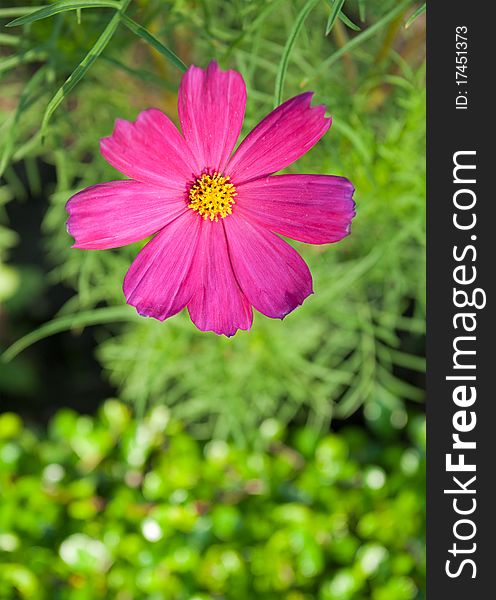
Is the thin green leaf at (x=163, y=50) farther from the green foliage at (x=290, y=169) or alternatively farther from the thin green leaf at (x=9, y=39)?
the thin green leaf at (x=9, y=39)

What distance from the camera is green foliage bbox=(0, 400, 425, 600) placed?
806 millimetres

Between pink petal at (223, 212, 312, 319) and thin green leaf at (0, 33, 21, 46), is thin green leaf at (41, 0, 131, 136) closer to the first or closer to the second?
pink petal at (223, 212, 312, 319)

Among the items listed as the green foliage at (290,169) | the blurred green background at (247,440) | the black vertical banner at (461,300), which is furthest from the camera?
the blurred green background at (247,440)

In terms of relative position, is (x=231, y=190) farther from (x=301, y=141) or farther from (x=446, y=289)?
(x=446, y=289)

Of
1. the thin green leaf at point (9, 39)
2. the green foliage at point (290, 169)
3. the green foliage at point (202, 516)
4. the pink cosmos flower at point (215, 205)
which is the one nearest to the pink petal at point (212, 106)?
the pink cosmos flower at point (215, 205)

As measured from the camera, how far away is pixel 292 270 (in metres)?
0.34

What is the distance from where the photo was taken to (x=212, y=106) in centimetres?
31

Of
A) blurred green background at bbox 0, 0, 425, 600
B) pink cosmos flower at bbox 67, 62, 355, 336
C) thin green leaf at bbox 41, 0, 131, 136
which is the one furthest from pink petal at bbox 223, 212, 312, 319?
blurred green background at bbox 0, 0, 425, 600

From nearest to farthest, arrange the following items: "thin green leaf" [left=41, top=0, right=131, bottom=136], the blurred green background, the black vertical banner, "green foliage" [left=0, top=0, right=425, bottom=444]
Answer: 1. "thin green leaf" [left=41, top=0, right=131, bottom=136]
2. the black vertical banner
3. "green foliage" [left=0, top=0, right=425, bottom=444]
4. the blurred green background

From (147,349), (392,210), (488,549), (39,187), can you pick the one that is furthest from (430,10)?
(39,187)

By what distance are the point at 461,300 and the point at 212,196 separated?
0.79ft

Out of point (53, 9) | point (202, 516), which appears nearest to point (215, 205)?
point (53, 9)

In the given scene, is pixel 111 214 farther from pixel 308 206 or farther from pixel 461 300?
pixel 461 300

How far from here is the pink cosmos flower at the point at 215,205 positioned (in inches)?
12.5
